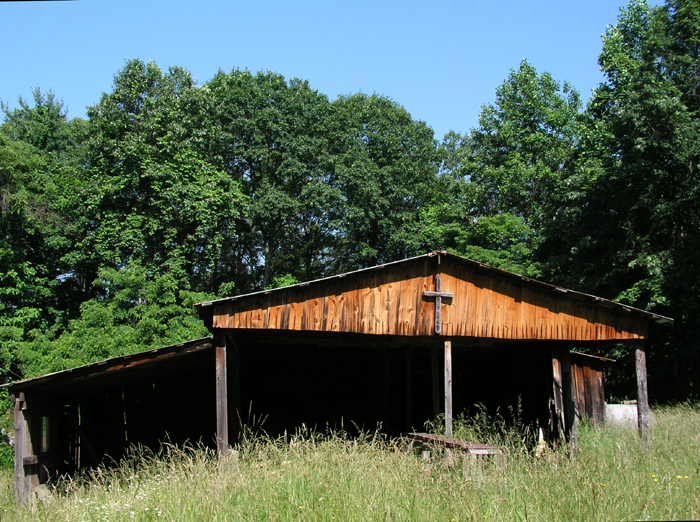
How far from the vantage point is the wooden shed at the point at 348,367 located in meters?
10.1

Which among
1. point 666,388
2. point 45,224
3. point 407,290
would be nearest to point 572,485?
point 407,290

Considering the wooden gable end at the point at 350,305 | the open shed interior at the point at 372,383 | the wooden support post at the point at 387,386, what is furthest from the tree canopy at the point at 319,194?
the wooden gable end at the point at 350,305

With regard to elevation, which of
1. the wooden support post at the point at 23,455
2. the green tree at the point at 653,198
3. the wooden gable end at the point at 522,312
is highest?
the green tree at the point at 653,198

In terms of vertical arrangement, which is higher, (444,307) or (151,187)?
(151,187)

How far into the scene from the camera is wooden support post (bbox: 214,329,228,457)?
9.05m

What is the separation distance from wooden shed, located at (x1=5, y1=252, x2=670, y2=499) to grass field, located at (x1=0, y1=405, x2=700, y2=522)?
207cm

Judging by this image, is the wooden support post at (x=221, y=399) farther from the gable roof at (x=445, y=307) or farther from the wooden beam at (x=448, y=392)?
the wooden beam at (x=448, y=392)

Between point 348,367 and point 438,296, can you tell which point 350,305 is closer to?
point 438,296

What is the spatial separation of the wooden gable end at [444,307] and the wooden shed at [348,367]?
0.02m

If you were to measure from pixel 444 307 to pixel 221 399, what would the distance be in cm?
416

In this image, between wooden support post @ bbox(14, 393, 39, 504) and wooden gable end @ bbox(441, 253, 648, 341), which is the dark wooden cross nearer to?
wooden gable end @ bbox(441, 253, 648, 341)

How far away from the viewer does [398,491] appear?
6.53 meters

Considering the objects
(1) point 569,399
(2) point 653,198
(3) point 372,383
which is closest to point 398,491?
(1) point 569,399

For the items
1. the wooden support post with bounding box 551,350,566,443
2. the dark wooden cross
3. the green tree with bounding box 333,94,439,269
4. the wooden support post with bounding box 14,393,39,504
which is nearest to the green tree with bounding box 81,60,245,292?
the green tree with bounding box 333,94,439,269
